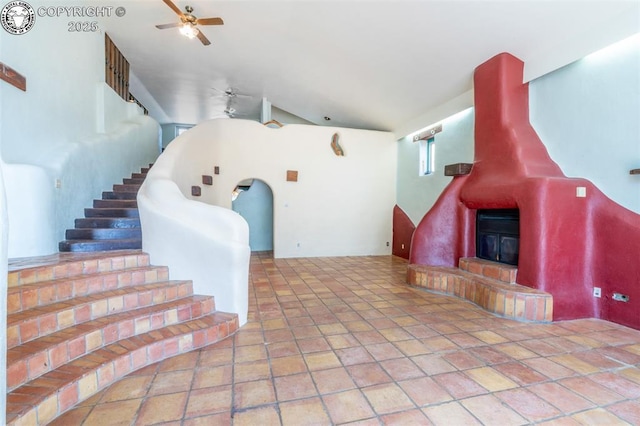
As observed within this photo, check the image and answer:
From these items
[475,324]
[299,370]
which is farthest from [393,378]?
[475,324]

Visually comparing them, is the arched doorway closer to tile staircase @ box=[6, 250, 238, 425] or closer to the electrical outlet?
tile staircase @ box=[6, 250, 238, 425]

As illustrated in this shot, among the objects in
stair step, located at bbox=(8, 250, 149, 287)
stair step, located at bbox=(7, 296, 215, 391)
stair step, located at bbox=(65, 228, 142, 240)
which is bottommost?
stair step, located at bbox=(7, 296, 215, 391)

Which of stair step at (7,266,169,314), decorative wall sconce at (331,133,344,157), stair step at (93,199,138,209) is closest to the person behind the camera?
stair step at (7,266,169,314)

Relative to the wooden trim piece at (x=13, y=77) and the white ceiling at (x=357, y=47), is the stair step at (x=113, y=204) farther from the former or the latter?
the white ceiling at (x=357, y=47)

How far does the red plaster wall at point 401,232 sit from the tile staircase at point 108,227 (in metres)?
5.33

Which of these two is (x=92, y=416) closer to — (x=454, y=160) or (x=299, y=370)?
(x=299, y=370)

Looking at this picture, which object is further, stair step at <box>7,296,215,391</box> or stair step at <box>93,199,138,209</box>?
stair step at <box>93,199,138,209</box>

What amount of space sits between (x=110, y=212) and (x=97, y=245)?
1.01 m

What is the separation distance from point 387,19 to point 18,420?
503 cm

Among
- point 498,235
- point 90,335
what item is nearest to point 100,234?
point 90,335

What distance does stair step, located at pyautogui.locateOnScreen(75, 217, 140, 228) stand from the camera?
3979 millimetres

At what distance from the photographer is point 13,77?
10.4 feet

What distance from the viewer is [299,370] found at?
2.18 m

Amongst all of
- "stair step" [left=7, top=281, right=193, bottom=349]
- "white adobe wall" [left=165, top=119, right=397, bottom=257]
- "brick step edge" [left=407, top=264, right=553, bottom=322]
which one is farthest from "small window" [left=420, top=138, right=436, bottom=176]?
"stair step" [left=7, top=281, right=193, bottom=349]
